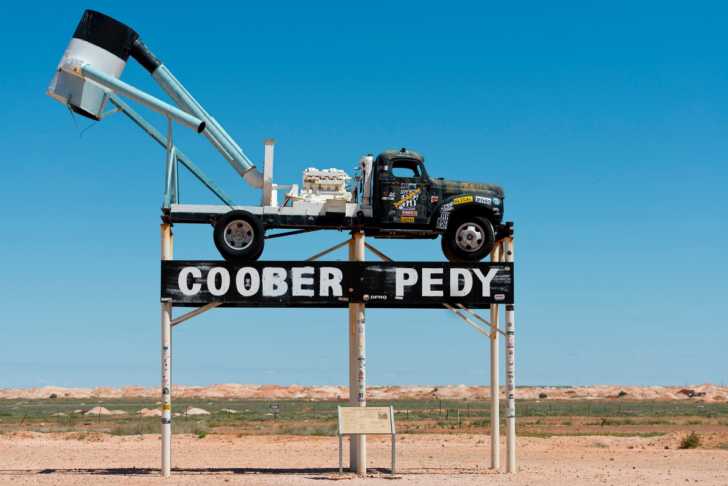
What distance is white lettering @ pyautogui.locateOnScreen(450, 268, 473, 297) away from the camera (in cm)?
2514

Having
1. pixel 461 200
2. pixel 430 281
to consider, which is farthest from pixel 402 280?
pixel 461 200

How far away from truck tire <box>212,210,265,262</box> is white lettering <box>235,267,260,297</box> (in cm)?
28

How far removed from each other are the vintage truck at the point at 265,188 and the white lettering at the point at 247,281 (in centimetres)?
33

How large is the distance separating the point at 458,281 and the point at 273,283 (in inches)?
174

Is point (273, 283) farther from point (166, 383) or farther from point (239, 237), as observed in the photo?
point (166, 383)

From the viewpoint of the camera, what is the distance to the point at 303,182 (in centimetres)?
2531

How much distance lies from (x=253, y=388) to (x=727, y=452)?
13326cm

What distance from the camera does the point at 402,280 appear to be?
25047 millimetres

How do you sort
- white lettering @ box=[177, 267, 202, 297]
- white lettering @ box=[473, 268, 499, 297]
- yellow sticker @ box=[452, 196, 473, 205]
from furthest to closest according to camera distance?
1. white lettering @ box=[473, 268, 499, 297]
2. yellow sticker @ box=[452, 196, 473, 205]
3. white lettering @ box=[177, 267, 202, 297]

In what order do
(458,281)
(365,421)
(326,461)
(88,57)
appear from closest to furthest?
(365,421) → (88,57) → (458,281) → (326,461)

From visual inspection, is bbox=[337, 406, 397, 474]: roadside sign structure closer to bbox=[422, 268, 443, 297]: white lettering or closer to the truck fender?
bbox=[422, 268, 443, 297]: white lettering

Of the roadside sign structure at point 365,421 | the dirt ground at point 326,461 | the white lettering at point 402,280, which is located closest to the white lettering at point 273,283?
the white lettering at point 402,280

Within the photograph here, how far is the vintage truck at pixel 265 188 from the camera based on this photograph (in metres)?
24.3

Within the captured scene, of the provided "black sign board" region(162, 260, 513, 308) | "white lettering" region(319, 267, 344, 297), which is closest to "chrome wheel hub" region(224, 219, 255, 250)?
"black sign board" region(162, 260, 513, 308)
